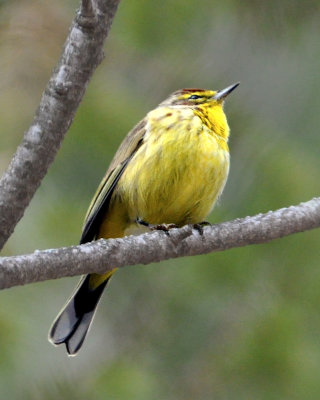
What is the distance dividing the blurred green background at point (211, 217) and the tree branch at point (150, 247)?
1.44 feet

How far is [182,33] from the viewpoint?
3.17m

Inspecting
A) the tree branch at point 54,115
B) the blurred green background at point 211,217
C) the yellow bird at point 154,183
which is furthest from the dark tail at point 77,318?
the tree branch at point 54,115

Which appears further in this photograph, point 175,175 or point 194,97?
point 194,97

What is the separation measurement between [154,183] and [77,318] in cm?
53

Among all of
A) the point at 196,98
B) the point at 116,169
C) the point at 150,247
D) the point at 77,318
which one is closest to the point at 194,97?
the point at 196,98

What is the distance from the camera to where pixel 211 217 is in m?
3.08

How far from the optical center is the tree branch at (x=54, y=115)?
1.98 m

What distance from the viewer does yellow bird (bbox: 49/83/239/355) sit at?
273 cm

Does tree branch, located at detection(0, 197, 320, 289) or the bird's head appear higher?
the bird's head

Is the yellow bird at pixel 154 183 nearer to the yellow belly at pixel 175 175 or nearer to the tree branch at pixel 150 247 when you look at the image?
the yellow belly at pixel 175 175

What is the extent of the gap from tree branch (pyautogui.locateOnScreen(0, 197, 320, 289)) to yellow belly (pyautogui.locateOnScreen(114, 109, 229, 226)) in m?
0.45

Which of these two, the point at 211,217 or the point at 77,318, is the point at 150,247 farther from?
the point at 211,217

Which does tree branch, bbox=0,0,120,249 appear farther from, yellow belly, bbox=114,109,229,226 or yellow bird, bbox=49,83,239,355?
yellow belly, bbox=114,109,229,226

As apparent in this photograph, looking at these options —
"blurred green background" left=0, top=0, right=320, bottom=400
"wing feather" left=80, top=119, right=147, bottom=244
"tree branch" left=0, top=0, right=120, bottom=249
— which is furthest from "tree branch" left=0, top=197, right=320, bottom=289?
"wing feather" left=80, top=119, right=147, bottom=244
